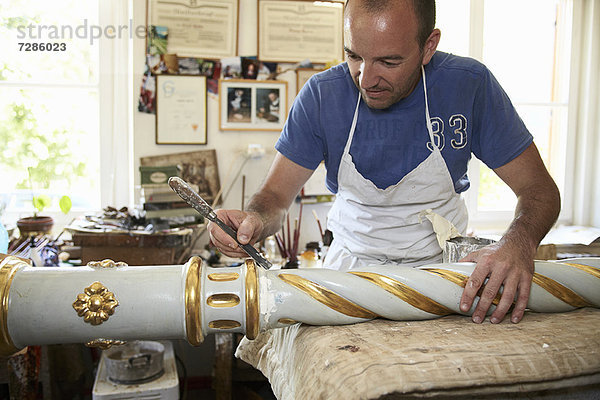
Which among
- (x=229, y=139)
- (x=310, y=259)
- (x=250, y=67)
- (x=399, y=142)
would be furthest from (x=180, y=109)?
(x=399, y=142)

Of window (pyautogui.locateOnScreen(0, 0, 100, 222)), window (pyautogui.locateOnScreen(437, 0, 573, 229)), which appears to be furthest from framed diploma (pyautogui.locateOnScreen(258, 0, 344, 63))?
window (pyautogui.locateOnScreen(0, 0, 100, 222))

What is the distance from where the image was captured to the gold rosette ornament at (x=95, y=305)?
2.85 feet

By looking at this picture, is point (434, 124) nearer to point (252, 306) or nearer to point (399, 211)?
point (399, 211)

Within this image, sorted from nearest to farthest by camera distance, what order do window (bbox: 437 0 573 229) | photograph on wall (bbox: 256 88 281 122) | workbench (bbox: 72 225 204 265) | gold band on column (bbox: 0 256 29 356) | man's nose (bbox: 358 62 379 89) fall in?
gold band on column (bbox: 0 256 29 356) < man's nose (bbox: 358 62 379 89) < workbench (bbox: 72 225 204 265) < photograph on wall (bbox: 256 88 281 122) < window (bbox: 437 0 573 229)

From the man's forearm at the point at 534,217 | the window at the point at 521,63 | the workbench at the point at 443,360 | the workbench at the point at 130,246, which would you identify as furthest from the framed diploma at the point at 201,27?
the workbench at the point at 443,360

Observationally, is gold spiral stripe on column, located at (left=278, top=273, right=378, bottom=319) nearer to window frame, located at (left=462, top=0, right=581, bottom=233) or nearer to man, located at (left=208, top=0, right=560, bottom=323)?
man, located at (left=208, top=0, right=560, bottom=323)

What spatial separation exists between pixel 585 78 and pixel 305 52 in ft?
6.38

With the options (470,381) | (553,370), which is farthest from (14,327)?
(553,370)

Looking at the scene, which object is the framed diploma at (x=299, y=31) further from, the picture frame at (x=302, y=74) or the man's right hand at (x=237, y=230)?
the man's right hand at (x=237, y=230)

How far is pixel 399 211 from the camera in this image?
1.59 meters

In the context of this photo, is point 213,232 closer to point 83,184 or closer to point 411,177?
point 411,177

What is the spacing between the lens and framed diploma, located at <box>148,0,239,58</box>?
9.55 feet

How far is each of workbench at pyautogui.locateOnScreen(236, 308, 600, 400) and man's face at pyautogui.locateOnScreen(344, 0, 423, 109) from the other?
0.70 metres

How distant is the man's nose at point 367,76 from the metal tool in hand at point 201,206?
53cm
